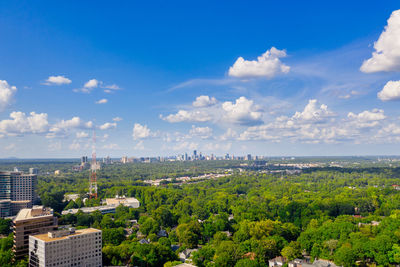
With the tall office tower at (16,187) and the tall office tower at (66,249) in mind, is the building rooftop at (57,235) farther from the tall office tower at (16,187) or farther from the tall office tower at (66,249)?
the tall office tower at (16,187)

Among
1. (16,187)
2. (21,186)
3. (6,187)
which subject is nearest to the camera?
(6,187)

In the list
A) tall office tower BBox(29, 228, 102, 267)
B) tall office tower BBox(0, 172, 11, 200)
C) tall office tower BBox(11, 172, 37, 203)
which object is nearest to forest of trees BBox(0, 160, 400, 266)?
tall office tower BBox(29, 228, 102, 267)

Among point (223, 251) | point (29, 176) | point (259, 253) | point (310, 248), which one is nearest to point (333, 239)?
point (310, 248)

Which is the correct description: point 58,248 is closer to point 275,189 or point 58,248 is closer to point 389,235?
point 389,235

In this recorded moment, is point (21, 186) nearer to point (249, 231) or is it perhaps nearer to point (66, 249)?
point (66, 249)

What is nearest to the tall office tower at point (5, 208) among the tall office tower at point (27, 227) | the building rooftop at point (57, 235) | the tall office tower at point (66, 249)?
the tall office tower at point (27, 227)

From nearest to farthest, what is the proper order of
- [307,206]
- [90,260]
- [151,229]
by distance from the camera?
1. [90,260]
2. [151,229]
3. [307,206]

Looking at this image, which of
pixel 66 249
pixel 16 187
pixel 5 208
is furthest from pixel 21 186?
pixel 66 249
